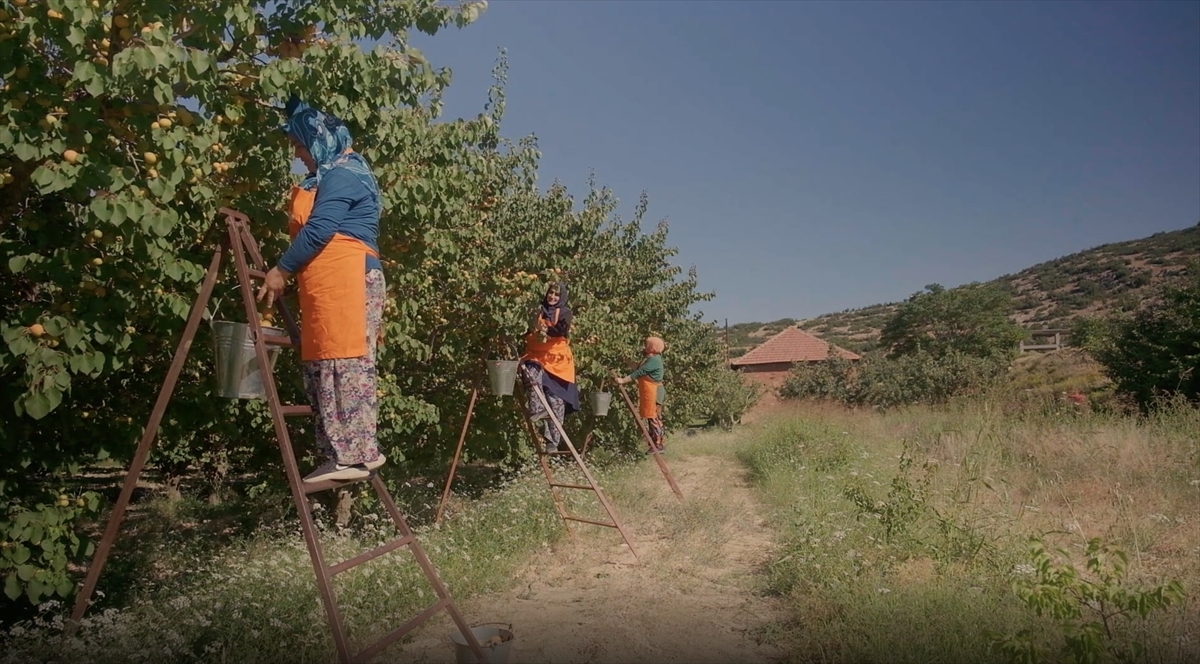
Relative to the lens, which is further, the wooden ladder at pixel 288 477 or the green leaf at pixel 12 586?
the green leaf at pixel 12 586

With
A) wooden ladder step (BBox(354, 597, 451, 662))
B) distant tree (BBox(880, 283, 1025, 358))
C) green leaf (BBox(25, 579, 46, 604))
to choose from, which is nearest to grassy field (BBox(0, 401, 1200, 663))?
green leaf (BBox(25, 579, 46, 604))

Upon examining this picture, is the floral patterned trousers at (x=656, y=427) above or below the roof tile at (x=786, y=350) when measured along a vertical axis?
below

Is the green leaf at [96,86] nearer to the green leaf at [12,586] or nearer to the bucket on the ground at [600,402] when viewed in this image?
the green leaf at [12,586]

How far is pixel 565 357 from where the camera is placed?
24.1 feet

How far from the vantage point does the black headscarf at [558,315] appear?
709 centimetres

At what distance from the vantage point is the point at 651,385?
38.1 feet

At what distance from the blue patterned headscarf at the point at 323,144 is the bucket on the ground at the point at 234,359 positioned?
31.8 inches

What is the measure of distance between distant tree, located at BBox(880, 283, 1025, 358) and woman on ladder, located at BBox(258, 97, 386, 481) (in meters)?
43.5

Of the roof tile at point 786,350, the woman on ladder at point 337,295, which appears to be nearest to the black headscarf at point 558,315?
the woman on ladder at point 337,295

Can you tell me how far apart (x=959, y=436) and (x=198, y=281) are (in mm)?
9364

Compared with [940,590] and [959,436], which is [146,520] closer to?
[940,590]

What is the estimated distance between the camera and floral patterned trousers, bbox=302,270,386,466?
11.3 ft

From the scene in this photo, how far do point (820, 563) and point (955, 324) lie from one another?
46.9 meters

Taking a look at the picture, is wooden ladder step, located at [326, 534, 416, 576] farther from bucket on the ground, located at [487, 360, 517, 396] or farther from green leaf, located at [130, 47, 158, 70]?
bucket on the ground, located at [487, 360, 517, 396]
